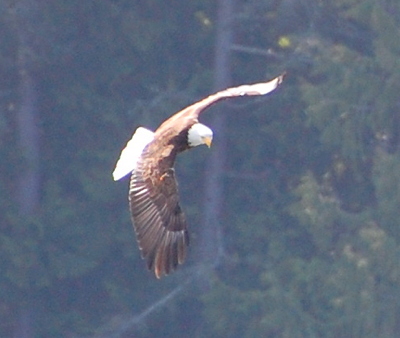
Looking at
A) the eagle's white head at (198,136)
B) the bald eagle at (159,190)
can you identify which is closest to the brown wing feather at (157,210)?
the bald eagle at (159,190)

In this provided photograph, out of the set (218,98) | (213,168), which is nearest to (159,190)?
(218,98)

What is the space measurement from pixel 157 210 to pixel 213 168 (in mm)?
13560

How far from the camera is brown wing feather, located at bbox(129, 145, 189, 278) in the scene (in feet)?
31.7

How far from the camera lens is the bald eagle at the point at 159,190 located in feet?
31.5

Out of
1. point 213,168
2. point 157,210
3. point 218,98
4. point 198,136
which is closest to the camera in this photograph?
point 157,210

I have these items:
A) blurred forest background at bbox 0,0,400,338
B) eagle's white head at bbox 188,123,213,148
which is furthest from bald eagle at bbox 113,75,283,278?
blurred forest background at bbox 0,0,400,338

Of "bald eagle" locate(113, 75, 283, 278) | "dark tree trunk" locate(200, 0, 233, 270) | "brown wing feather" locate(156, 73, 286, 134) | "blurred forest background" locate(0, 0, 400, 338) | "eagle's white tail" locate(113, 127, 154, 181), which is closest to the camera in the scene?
"bald eagle" locate(113, 75, 283, 278)

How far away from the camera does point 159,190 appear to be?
9930 millimetres

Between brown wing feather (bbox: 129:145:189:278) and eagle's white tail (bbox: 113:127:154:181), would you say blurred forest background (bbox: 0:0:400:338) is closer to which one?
eagle's white tail (bbox: 113:127:154:181)

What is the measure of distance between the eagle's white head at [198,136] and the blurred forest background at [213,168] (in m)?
12.0

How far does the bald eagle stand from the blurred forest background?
11987mm

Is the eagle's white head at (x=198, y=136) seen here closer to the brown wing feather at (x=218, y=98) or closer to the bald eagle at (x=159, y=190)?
the bald eagle at (x=159, y=190)

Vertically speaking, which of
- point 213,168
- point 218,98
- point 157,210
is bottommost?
point 213,168

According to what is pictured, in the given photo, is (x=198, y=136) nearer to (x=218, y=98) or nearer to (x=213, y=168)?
(x=218, y=98)
